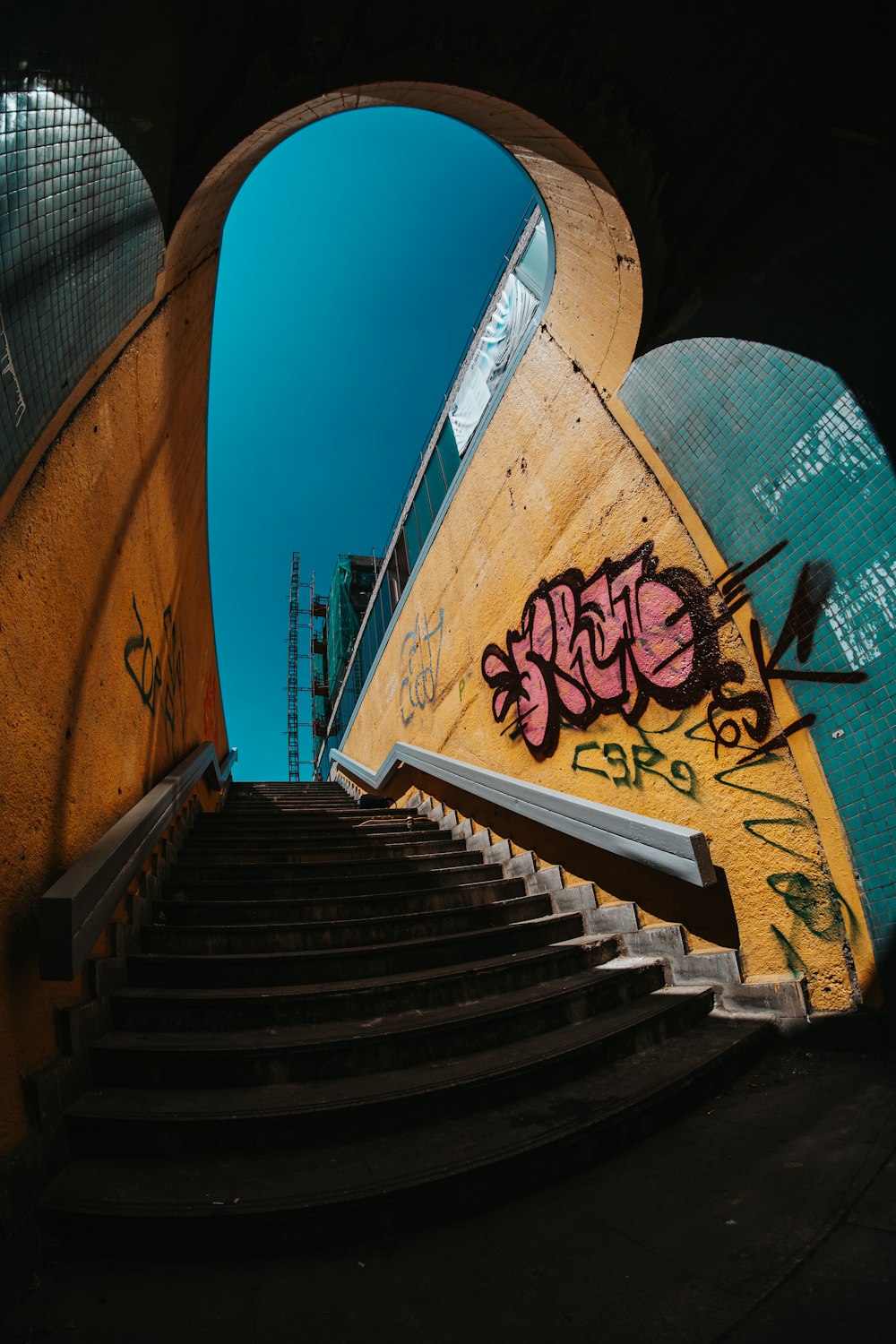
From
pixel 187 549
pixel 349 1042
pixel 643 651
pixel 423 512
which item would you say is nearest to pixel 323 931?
pixel 349 1042

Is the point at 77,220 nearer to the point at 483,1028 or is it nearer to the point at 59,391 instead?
the point at 59,391

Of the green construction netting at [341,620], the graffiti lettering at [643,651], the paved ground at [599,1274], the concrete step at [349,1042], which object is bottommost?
the paved ground at [599,1274]

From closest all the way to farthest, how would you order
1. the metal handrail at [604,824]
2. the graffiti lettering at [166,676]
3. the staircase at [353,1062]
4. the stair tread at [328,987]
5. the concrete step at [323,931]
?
the staircase at [353,1062] → the stair tread at [328,987] → the metal handrail at [604,824] → the concrete step at [323,931] → the graffiti lettering at [166,676]

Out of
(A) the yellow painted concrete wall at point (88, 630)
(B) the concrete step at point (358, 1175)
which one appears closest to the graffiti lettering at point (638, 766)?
(B) the concrete step at point (358, 1175)

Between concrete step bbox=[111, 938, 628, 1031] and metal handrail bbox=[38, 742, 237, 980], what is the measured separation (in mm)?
554

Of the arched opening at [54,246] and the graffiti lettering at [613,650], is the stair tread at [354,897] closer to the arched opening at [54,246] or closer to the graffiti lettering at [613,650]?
the graffiti lettering at [613,650]

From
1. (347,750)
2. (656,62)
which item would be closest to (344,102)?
(656,62)

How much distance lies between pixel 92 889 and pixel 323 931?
5.02ft

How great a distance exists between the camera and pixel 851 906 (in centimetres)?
269

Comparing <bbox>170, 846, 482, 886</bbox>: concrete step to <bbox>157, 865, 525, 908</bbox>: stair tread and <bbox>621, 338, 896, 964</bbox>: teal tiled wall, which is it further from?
<bbox>621, 338, 896, 964</bbox>: teal tiled wall

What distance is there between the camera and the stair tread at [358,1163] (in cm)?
177

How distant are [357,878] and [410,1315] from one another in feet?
9.01

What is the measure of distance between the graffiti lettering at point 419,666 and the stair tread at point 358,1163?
504cm

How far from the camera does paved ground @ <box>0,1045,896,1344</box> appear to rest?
54.6 inches
